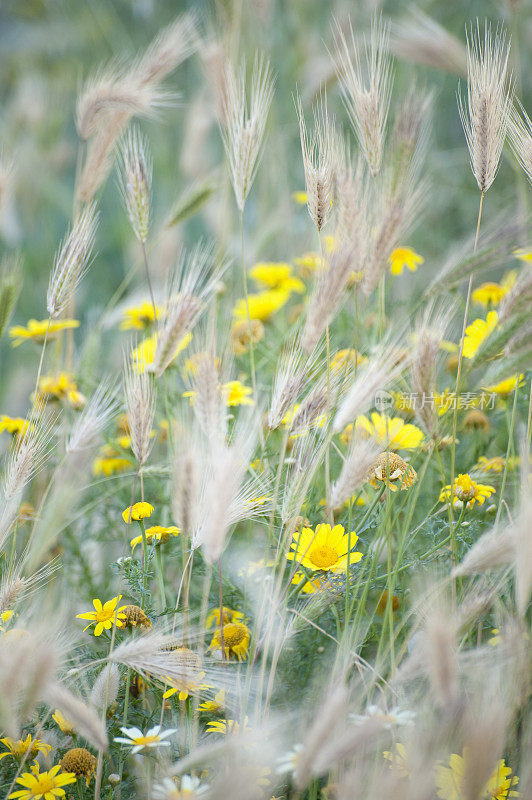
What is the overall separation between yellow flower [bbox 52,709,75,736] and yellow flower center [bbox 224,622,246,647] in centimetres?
20

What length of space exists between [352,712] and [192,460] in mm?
355

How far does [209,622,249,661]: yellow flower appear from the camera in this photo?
0.87 metres

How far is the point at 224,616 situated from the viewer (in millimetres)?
949

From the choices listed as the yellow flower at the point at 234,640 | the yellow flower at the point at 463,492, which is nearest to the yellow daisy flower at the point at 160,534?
the yellow flower at the point at 234,640

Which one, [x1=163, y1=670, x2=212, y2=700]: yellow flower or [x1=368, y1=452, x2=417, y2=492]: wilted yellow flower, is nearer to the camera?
[x1=163, y1=670, x2=212, y2=700]: yellow flower

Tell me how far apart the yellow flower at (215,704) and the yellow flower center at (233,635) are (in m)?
0.07

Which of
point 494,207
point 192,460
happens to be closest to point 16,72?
point 494,207

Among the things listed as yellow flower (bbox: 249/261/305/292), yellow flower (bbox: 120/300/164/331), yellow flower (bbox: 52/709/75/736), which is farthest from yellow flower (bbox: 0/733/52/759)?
yellow flower (bbox: 249/261/305/292)

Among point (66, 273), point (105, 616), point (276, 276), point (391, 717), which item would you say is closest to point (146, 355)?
point (66, 273)

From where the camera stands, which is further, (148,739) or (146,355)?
(146,355)

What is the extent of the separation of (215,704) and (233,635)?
8cm

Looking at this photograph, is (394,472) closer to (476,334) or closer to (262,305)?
(476,334)

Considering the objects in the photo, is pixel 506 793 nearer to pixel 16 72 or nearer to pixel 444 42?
pixel 444 42

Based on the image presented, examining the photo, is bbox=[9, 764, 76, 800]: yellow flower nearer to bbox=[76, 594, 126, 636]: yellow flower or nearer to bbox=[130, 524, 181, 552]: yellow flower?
bbox=[76, 594, 126, 636]: yellow flower
